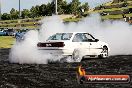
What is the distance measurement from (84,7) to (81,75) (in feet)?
337

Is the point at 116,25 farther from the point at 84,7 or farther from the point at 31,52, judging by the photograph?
the point at 84,7

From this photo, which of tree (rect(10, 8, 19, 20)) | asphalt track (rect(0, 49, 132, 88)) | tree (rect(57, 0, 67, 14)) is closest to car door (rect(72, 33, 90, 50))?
asphalt track (rect(0, 49, 132, 88))

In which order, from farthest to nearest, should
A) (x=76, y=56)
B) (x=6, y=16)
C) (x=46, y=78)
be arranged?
(x=6, y=16) → (x=76, y=56) → (x=46, y=78)

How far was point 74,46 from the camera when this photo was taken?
64.1ft

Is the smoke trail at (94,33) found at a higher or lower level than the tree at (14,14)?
higher

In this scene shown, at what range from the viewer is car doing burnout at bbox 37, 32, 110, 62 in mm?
18984

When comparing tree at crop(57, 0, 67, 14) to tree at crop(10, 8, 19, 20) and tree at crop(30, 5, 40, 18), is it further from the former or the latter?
tree at crop(10, 8, 19, 20)

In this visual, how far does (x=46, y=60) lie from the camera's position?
63.1 ft

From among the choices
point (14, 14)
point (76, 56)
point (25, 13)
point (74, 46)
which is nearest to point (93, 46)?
point (76, 56)

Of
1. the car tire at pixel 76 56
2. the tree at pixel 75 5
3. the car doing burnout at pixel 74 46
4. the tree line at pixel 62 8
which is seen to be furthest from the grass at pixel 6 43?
the tree at pixel 75 5

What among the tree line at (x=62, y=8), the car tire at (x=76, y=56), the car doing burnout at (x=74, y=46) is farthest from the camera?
the tree line at (x=62, y=8)

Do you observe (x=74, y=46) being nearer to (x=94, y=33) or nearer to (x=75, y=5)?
(x=94, y=33)

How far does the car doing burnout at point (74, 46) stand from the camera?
1898 centimetres

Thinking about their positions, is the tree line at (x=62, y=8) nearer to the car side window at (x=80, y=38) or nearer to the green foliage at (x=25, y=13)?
the green foliage at (x=25, y=13)
